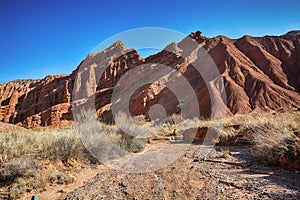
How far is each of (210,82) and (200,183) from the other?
26.9 m

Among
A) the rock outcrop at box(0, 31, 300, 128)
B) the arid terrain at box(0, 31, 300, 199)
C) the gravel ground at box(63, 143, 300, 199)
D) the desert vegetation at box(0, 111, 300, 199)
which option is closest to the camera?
the gravel ground at box(63, 143, 300, 199)

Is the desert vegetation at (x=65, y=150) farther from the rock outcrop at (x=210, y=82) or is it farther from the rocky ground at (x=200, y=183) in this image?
the rock outcrop at (x=210, y=82)

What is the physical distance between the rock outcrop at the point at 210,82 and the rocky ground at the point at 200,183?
58.8 ft

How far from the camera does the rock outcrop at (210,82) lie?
86.7ft

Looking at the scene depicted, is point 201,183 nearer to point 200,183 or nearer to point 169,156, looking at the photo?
point 200,183

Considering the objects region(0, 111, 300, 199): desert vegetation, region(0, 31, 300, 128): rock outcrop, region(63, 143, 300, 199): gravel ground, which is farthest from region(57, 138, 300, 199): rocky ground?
region(0, 31, 300, 128): rock outcrop

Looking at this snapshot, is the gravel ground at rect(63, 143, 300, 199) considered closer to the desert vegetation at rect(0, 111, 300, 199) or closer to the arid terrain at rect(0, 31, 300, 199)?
the arid terrain at rect(0, 31, 300, 199)

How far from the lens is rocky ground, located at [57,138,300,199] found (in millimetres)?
3928

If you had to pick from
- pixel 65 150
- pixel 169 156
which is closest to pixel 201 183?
pixel 169 156

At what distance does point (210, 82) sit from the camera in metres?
30.1

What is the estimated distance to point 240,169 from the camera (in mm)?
5453

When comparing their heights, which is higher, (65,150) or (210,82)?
(210,82)

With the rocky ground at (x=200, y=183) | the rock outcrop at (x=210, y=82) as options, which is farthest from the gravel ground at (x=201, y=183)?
the rock outcrop at (x=210, y=82)

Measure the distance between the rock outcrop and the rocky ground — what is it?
58.8 feet
